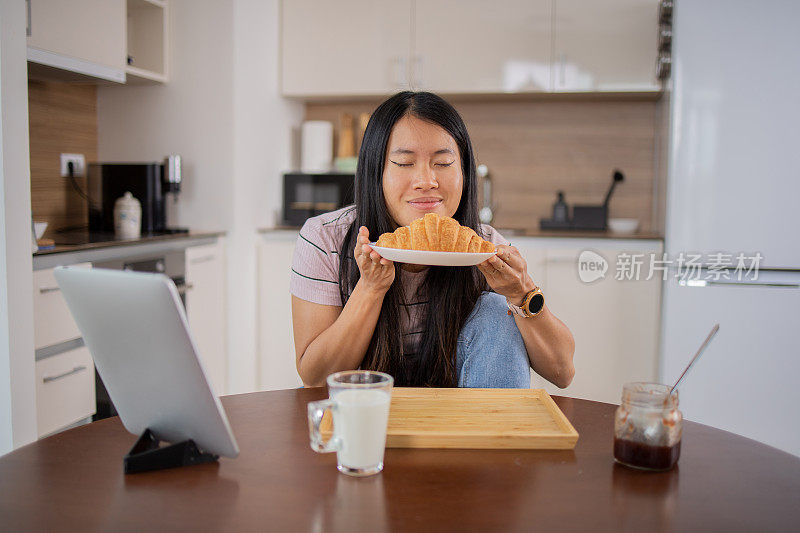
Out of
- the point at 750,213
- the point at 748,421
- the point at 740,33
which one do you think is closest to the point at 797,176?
the point at 750,213

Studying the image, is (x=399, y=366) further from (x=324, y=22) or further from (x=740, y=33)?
(x=324, y=22)

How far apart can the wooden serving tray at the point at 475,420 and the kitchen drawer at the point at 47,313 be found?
4.90ft

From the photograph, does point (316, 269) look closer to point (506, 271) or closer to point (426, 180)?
point (426, 180)

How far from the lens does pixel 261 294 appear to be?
3.52 metres

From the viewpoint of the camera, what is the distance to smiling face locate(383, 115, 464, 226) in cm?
153

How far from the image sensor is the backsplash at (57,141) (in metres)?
2.98

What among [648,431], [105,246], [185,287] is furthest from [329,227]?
[185,287]

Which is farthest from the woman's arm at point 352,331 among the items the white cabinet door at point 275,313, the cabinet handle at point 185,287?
the white cabinet door at point 275,313

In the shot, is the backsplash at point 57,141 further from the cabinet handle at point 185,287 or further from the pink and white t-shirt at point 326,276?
the pink and white t-shirt at point 326,276

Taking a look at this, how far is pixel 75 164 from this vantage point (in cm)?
326

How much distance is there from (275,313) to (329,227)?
76.2 inches

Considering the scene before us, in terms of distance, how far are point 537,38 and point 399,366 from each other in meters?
2.36

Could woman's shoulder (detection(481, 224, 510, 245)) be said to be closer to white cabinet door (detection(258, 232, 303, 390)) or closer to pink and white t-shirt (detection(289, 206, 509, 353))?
pink and white t-shirt (detection(289, 206, 509, 353))

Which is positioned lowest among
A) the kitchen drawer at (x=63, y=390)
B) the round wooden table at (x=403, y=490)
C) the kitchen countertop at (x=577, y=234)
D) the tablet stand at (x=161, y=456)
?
the kitchen drawer at (x=63, y=390)
